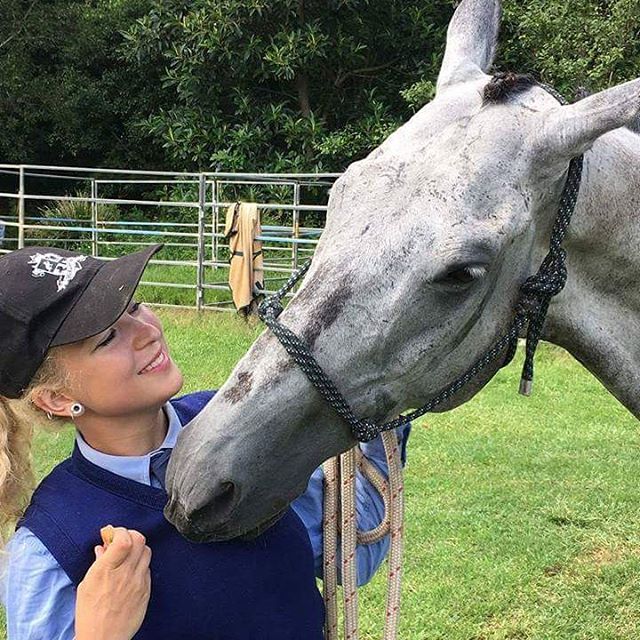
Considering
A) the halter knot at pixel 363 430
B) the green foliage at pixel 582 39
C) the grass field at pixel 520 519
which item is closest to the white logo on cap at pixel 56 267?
the halter knot at pixel 363 430

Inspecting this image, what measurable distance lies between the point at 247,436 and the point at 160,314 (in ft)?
26.8

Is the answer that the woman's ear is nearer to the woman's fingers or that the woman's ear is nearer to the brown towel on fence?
the woman's fingers

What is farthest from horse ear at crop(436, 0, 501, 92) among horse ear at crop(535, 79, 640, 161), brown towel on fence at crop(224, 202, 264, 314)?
brown towel on fence at crop(224, 202, 264, 314)

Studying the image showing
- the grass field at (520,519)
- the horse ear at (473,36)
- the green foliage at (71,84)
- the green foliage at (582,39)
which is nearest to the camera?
the horse ear at (473,36)

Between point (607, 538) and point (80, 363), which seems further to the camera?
point (607, 538)

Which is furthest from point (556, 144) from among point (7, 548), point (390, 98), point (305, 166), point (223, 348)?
point (390, 98)

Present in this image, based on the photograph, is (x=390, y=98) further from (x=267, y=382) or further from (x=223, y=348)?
(x=267, y=382)

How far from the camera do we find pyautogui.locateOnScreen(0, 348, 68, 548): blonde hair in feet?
4.90

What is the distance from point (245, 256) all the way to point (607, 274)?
7.18 meters

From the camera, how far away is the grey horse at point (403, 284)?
1.36m

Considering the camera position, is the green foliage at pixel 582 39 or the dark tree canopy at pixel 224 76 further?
the dark tree canopy at pixel 224 76

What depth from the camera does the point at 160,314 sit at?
933 centimetres

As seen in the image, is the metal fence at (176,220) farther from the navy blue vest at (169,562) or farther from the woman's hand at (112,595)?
the woman's hand at (112,595)

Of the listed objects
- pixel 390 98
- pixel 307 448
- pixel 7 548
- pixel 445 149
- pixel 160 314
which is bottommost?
pixel 160 314
